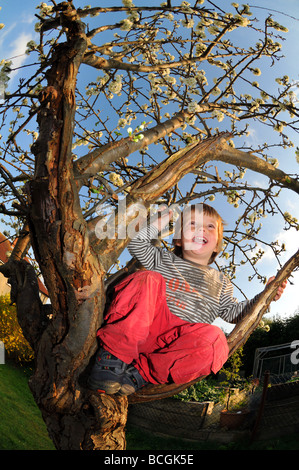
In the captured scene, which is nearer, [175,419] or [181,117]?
[181,117]

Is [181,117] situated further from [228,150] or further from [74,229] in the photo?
[74,229]

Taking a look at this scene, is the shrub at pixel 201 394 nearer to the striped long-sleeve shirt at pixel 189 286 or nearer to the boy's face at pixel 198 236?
the striped long-sleeve shirt at pixel 189 286

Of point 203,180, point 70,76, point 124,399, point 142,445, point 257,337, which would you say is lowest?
point 142,445

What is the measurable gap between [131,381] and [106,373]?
200 mm

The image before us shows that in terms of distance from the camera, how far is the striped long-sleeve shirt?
8.09 feet

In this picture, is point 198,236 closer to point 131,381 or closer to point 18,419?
point 131,381

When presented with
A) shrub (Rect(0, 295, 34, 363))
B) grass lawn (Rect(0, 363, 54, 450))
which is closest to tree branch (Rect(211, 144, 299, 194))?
grass lawn (Rect(0, 363, 54, 450))

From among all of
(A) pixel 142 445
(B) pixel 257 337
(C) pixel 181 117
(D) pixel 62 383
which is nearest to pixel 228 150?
(C) pixel 181 117

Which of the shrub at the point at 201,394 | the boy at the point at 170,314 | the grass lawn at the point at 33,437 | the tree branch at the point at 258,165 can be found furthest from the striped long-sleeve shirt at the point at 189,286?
the shrub at the point at 201,394

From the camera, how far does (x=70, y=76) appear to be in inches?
82.7

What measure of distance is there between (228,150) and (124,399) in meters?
2.34

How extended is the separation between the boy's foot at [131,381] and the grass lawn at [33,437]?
188 inches

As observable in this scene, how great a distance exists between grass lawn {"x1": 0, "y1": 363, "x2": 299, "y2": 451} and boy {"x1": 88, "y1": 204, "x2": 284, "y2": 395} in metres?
4.76

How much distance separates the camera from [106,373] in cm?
203
